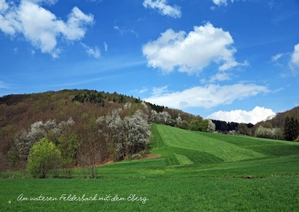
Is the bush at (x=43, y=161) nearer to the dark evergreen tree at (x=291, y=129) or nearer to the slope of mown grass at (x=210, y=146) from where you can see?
the slope of mown grass at (x=210, y=146)

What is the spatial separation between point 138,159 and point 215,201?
67401 millimetres

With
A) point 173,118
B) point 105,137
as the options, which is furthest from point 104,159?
point 173,118

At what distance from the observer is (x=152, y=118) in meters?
177

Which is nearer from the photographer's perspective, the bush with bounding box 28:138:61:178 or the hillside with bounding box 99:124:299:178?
the bush with bounding box 28:138:61:178

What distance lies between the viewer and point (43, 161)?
54.8m

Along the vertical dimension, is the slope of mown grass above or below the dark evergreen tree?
below

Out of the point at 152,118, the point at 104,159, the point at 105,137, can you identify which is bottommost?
the point at 104,159

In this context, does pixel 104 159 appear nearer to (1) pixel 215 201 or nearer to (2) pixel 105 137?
(2) pixel 105 137

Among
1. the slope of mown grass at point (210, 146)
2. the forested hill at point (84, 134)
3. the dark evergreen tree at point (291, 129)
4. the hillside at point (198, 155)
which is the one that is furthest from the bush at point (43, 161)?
the dark evergreen tree at point (291, 129)

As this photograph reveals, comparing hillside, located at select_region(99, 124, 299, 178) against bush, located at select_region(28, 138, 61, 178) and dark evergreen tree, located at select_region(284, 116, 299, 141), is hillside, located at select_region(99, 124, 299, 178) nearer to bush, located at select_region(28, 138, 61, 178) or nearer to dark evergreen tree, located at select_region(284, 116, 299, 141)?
bush, located at select_region(28, 138, 61, 178)

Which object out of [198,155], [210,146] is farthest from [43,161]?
[210,146]

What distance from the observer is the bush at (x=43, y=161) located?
5447cm

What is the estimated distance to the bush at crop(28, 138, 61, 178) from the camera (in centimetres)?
5447

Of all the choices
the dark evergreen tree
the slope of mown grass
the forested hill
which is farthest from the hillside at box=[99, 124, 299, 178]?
the dark evergreen tree
